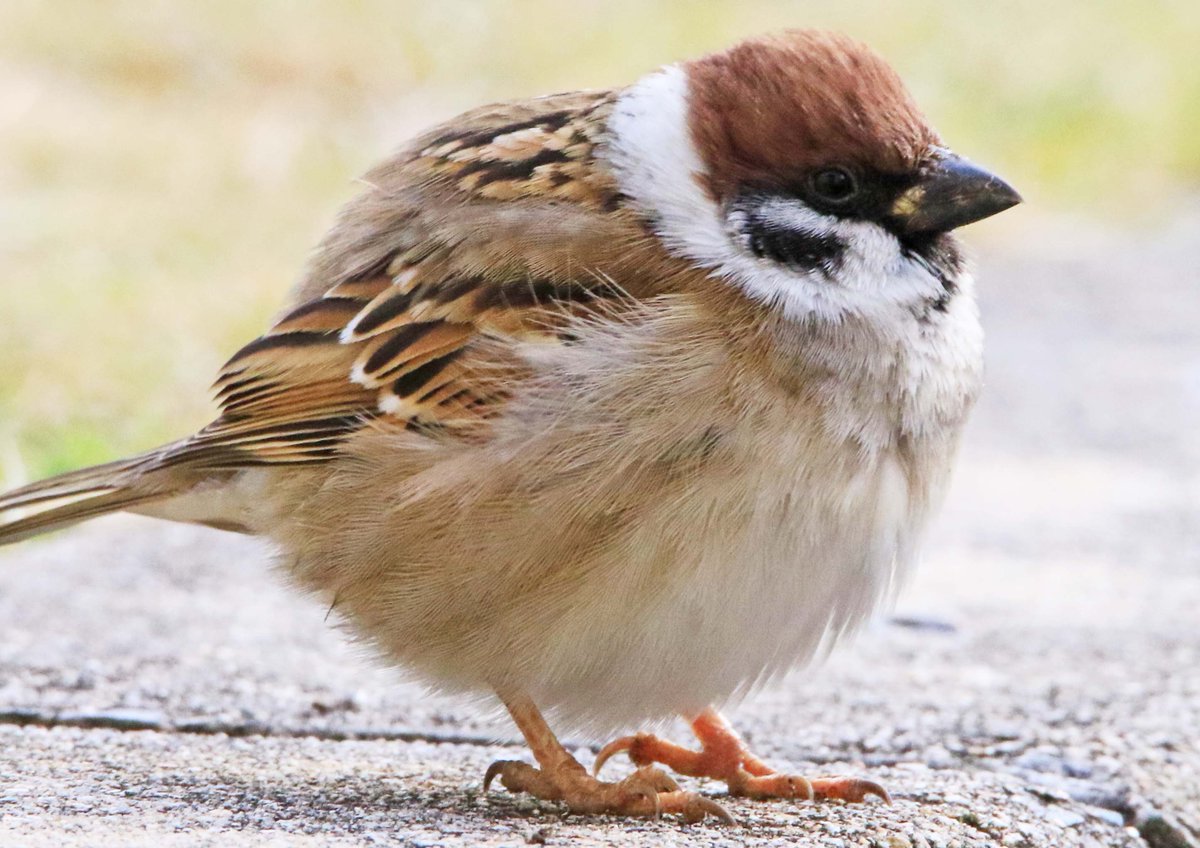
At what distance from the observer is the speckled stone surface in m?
2.84

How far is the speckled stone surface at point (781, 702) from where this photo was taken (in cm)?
284

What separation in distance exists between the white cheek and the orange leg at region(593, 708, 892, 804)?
2.51ft

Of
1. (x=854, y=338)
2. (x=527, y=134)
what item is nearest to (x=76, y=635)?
(x=527, y=134)

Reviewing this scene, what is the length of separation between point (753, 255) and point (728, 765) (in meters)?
0.89

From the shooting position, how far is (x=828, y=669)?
4.07 m

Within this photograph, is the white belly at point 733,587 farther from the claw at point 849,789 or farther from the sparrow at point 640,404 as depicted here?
the claw at point 849,789

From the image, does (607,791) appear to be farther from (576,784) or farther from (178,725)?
(178,725)

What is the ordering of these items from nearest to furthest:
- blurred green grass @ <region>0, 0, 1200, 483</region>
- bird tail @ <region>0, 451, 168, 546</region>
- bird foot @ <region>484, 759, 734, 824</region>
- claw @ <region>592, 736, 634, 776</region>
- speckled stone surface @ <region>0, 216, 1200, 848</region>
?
speckled stone surface @ <region>0, 216, 1200, 848</region> < bird foot @ <region>484, 759, 734, 824</region> < claw @ <region>592, 736, 634, 776</region> < bird tail @ <region>0, 451, 168, 546</region> < blurred green grass @ <region>0, 0, 1200, 483</region>

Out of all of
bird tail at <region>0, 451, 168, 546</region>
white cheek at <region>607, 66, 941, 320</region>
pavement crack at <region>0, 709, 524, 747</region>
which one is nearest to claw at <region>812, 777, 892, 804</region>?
pavement crack at <region>0, 709, 524, 747</region>

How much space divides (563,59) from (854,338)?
728cm

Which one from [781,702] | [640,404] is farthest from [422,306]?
[781,702]

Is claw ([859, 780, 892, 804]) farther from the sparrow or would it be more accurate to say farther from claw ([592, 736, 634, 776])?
claw ([592, 736, 634, 776])

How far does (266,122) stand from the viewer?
9.20m

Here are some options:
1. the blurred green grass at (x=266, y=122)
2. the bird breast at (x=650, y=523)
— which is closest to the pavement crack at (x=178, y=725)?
the bird breast at (x=650, y=523)
